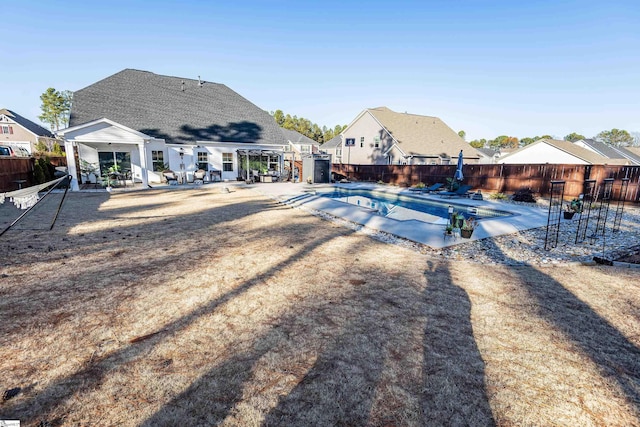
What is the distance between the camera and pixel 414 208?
14359 mm

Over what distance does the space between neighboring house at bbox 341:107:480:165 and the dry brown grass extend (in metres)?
29.2

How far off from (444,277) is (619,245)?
18.8 feet

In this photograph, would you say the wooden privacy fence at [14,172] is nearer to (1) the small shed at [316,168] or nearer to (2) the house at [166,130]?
(2) the house at [166,130]

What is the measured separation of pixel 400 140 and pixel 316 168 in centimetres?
1489

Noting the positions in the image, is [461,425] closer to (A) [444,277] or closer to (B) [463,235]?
(A) [444,277]

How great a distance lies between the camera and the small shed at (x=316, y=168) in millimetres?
22969

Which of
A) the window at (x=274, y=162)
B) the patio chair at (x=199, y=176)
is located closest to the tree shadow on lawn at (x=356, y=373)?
the patio chair at (x=199, y=176)

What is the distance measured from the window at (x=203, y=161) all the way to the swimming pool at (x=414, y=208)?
11178mm

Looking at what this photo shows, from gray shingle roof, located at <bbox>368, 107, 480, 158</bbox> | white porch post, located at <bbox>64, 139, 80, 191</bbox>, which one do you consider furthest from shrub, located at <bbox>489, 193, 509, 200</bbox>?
white porch post, located at <bbox>64, 139, 80, 191</bbox>

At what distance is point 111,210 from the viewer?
11.0 meters

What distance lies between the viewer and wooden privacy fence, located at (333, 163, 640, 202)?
43.8ft

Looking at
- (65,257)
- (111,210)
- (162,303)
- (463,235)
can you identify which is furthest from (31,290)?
(463,235)

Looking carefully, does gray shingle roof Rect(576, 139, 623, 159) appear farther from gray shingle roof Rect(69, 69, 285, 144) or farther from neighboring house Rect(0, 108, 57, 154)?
neighboring house Rect(0, 108, 57, 154)

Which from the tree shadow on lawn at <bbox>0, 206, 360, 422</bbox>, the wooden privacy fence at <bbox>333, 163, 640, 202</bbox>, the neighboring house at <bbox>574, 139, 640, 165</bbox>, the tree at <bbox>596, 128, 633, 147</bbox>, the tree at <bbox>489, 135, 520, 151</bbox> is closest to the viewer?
the tree shadow on lawn at <bbox>0, 206, 360, 422</bbox>
